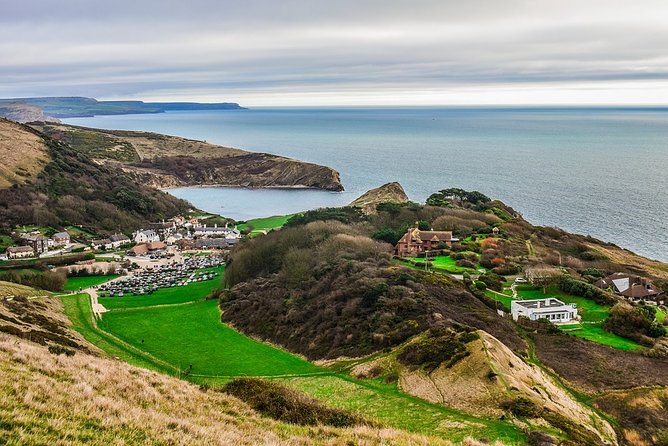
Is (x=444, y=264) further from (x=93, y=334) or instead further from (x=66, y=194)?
(x=66, y=194)

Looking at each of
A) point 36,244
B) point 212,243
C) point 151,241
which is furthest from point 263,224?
point 36,244

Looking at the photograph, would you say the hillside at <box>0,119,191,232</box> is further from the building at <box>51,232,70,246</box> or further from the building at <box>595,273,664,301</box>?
the building at <box>595,273,664,301</box>

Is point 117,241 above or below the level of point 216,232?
above

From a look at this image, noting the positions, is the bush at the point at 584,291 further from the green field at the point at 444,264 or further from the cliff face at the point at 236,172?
the cliff face at the point at 236,172

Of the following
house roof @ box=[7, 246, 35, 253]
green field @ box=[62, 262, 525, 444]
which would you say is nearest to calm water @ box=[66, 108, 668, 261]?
house roof @ box=[7, 246, 35, 253]

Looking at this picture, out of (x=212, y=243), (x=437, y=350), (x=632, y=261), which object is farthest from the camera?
(x=212, y=243)

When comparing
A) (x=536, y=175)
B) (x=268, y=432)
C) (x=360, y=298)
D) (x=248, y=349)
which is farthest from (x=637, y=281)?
(x=536, y=175)
